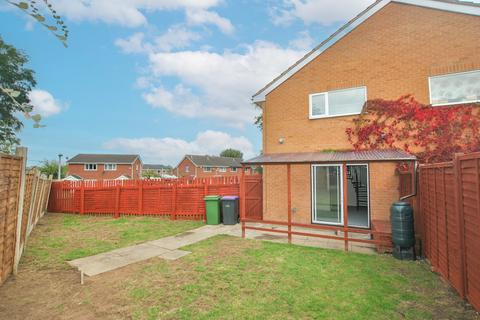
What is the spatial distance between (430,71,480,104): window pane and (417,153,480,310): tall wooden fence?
4317 millimetres

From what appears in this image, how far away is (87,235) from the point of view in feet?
30.5

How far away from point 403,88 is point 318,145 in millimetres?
3444

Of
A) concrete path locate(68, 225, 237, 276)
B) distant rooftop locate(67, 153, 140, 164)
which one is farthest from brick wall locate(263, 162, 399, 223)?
distant rooftop locate(67, 153, 140, 164)

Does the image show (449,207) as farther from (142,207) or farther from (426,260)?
(142,207)

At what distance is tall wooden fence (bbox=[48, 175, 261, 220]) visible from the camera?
40.1ft

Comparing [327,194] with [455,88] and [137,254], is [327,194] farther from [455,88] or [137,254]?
[137,254]

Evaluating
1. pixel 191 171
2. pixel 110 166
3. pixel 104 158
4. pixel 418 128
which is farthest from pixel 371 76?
pixel 104 158

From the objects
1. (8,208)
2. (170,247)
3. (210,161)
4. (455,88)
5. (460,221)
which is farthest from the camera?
(210,161)

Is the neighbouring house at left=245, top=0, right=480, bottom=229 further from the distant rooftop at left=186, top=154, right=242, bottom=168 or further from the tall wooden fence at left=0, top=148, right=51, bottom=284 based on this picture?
the distant rooftop at left=186, top=154, right=242, bottom=168

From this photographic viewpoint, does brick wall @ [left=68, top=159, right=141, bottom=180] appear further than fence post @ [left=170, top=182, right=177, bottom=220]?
Yes

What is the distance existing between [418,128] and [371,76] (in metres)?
2.47

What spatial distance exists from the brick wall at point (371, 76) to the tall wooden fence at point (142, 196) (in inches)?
83.7

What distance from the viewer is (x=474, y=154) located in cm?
358

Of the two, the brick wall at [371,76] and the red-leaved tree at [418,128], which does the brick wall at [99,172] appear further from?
the red-leaved tree at [418,128]
